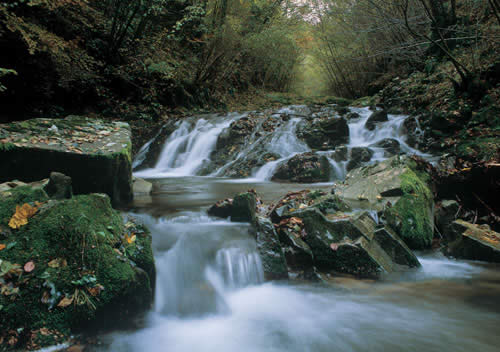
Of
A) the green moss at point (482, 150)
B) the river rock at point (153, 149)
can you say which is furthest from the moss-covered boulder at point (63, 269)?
the river rock at point (153, 149)

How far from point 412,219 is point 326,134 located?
21.2 ft

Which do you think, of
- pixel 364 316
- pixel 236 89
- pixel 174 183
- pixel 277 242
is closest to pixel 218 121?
pixel 174 183

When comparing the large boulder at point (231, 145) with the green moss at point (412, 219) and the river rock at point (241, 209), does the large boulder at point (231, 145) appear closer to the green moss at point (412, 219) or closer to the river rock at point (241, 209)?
the river rock at point (241, 209)

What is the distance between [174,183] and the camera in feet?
24.8

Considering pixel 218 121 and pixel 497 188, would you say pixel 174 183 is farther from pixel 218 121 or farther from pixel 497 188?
pixel 497 188

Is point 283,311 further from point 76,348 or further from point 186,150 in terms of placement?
point 186,150

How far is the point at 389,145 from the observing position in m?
8.56

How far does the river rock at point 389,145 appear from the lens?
8.29 m

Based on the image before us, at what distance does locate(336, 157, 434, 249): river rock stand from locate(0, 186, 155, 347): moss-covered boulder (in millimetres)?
2972

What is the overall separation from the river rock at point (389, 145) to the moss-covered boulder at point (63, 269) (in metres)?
7.75

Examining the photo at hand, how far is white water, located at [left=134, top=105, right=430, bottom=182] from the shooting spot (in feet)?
29.3

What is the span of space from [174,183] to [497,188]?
21.3 feet

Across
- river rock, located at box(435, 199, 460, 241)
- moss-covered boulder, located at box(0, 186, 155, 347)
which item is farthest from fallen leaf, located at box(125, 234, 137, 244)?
river rock, located at box(435, 199, 460, 241)

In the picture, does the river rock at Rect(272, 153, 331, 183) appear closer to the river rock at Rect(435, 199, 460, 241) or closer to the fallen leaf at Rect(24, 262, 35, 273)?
the river rock at Rect(435, 199, 460, 241)
